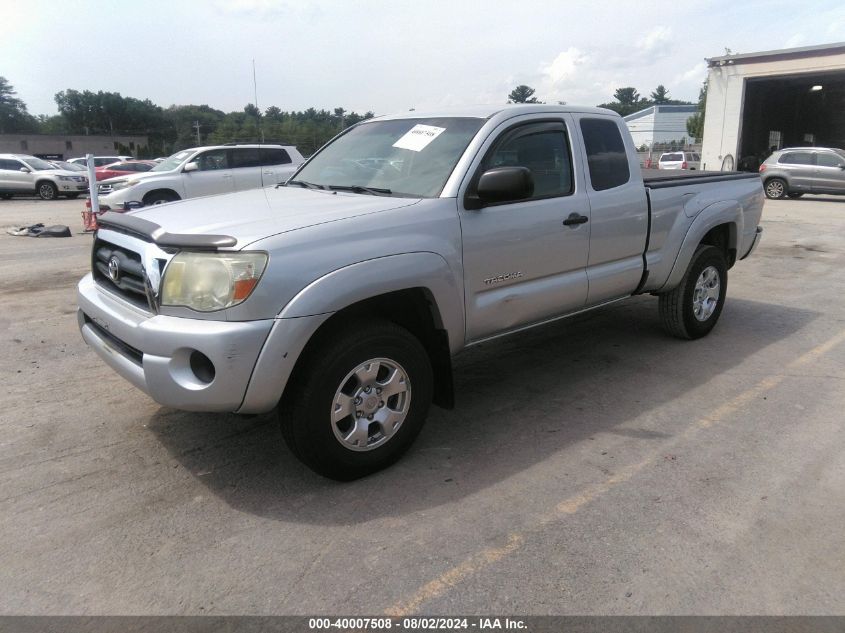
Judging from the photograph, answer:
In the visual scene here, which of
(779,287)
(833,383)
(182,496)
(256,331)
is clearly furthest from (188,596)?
(779,287)

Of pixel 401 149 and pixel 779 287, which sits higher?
pixel 401 149

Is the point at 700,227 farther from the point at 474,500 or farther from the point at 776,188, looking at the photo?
the point at 776,188

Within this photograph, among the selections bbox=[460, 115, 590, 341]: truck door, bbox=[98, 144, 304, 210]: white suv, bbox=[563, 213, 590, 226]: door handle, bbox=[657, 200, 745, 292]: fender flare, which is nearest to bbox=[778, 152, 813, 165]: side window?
bbox=[98, 144, 304, 210]: white suv

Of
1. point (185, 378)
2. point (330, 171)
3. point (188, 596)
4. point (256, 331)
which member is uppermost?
point (330, 171)

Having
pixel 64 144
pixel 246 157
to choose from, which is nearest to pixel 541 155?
pixel 246 157

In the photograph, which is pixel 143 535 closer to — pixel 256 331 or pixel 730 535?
pixel 256 331

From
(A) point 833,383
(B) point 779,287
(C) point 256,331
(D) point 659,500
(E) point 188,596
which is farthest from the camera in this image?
(B) point 779,287

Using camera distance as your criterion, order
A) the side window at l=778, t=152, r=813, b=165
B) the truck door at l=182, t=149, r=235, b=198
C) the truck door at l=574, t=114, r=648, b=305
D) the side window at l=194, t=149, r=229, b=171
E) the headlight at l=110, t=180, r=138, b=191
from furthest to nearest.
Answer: the side window at l=778, t=152, r=813, b=165, the side window at l=194, t=149, r=229, b=171, the headlight at l=110, t=180, r=138, b=191, the truck door at l=182, t=149, r=235, b=198, the truck door at l=574, t=114, r=648, b=305

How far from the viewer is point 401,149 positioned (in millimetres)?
3994

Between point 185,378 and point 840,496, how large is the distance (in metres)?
3.20

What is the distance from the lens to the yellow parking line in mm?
2459

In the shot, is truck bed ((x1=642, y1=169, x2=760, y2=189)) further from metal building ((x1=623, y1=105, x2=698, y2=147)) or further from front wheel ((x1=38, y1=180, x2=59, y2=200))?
metal building ((x1=623, y1=105, x2=698, y2=147))

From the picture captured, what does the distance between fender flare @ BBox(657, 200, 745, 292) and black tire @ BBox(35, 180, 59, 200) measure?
23976 millimetres

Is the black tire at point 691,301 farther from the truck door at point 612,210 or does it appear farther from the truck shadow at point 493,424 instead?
the truck door at point 612,210
